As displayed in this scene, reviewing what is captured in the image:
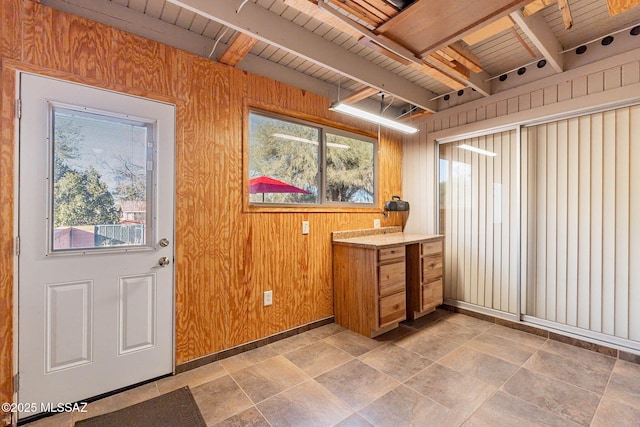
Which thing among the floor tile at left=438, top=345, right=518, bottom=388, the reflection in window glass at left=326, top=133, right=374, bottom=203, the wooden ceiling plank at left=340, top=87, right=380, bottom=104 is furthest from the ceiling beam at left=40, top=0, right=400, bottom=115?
the floor tile at left=438, top=345, right=518, bottom=388

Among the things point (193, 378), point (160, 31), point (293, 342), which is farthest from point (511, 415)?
point (160, 31)

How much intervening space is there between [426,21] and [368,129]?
2.03m

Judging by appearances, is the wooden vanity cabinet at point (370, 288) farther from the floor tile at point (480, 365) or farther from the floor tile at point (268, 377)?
the floor tile at point (268, 377)

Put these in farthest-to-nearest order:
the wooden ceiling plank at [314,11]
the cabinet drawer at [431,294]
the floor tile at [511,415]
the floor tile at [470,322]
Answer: the cabinet drawer at [431,294] < the floor tile at [470,322] < the floor tile at [511,415] < the wooden ceiling plank at [314,11]

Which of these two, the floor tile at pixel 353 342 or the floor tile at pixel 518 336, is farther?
the floor tile at pixel 518 336

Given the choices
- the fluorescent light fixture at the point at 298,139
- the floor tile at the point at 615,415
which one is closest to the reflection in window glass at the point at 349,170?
the fluorescent light fixture at the point at 298,139

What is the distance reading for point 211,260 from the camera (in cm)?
239

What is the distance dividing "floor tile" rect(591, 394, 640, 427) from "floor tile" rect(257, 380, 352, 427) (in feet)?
4.89

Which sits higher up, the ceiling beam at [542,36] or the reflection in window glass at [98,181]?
the ceiling beam at [542,36]

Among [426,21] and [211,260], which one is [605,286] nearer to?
[426,21]

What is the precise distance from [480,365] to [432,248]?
1.32 m

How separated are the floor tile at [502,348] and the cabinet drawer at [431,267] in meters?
0.74

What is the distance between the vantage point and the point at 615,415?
1.77m

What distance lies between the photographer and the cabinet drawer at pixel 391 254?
2.83 m
